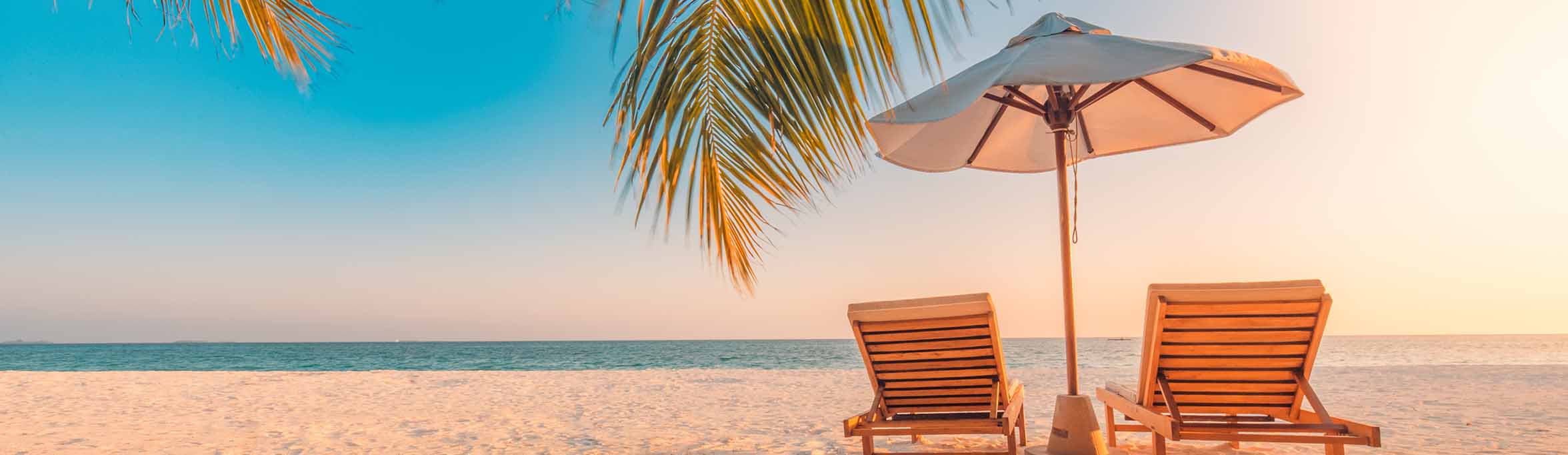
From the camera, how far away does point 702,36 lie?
59.2 inches

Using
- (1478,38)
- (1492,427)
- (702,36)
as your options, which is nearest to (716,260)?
(702,36)

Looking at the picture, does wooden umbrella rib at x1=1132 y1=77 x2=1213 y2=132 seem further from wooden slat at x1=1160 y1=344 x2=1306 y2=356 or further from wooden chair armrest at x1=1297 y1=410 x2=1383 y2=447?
wooden chair armrest at x1=1297 y1=410 x2=1383 y2=447

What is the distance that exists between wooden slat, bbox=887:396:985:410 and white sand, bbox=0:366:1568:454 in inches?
29.0

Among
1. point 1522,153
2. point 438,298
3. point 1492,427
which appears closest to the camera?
point 1492,427

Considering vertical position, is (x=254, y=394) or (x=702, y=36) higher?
(x=702, y=36)

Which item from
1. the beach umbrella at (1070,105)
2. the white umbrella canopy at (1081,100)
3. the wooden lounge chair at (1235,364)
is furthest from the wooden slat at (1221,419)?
the white umbrella canopy at (1081,100)

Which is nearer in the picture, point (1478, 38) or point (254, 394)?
point (254, 394)

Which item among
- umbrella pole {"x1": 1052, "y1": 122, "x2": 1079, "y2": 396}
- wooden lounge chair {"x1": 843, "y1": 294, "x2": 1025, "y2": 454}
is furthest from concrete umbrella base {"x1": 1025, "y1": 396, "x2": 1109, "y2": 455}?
wooden lounge chair {"x1": 843, "y1": 294, "x2": 1025, "y2": 454}

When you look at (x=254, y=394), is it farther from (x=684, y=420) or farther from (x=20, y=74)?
(x=684, y=420)

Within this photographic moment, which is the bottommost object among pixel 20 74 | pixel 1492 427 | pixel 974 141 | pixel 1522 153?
pixel 1492 427

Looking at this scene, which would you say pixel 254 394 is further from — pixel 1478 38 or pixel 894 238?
pixel 894 238

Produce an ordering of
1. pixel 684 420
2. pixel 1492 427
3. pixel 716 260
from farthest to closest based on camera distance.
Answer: pixel 684 420
pixel 1492 427
pixel 716 260

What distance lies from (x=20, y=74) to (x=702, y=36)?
4370mm

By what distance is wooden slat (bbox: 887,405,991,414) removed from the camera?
293 cm
